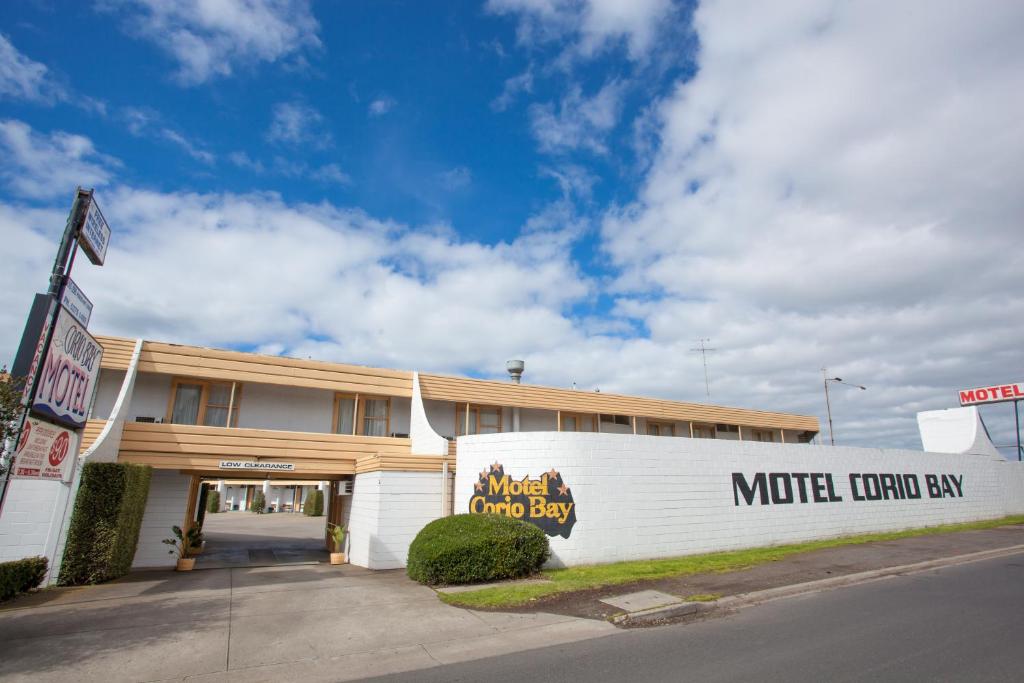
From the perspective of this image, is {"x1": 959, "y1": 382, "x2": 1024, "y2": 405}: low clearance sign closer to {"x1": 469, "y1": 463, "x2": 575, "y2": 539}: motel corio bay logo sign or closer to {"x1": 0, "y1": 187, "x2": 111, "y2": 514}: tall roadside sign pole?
{"x1": 469, "y1": 463, "x2": 575, "y2": 539}: motel corio bay logo sign

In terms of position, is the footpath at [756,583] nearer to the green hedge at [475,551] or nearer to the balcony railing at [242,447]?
the green hedge at [475,551]

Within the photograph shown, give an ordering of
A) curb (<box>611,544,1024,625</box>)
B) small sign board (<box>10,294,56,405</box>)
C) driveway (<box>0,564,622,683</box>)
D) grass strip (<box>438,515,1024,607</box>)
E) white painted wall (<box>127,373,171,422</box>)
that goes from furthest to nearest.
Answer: white painted wall (<box>127,373,171,422</box>) < grass strip (<box>438,515,1024,607</box>) < curb (<box>611,544,1024,625</box>) < small sign board (<box>10,294,56,405</box>) < driveway (<box>0,564,622,683</box>)

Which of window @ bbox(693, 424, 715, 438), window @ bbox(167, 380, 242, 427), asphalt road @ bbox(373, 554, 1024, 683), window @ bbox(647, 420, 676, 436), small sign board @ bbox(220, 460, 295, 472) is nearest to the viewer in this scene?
asphalt road @ bbox(373, 554, 1024, 683)

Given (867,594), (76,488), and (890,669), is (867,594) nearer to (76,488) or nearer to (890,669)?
(890,669)

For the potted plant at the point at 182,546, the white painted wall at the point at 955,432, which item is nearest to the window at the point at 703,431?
the white painted wall at the point at 955,432

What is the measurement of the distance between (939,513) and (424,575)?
23.7 metres

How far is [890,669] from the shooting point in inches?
244

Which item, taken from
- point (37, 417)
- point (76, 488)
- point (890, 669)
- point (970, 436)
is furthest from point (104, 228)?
point (970, 436)

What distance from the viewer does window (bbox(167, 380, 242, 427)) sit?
1711cm

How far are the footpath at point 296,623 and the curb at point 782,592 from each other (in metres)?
0.04

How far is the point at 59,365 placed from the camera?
9016 millimetres

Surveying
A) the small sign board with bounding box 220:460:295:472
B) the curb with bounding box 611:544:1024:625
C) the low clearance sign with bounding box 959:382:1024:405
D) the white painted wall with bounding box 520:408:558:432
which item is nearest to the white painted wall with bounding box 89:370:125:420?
the small sign board with bounding box 220:460:295:472

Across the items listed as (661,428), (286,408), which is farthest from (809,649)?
(661,428)

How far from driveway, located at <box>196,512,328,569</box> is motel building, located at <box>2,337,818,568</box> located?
1645 millimetres
